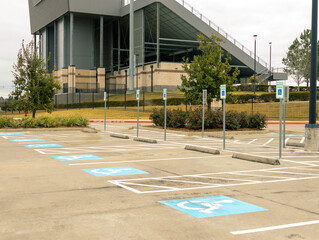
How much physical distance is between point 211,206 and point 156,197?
1.15 m

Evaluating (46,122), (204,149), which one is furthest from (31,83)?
(204,149)

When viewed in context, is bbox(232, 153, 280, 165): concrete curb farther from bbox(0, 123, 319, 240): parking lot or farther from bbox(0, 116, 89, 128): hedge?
bbox(0, 116, 89, 128): hedge

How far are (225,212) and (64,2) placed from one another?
6514 cm

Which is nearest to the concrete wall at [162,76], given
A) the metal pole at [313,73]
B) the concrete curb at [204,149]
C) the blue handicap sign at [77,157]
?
the concrete curb at [204,149]

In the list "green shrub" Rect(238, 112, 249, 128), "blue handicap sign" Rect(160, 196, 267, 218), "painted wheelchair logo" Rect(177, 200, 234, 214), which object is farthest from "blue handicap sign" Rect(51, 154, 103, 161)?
"green shrub" Rect(238, 112, 249, 128)

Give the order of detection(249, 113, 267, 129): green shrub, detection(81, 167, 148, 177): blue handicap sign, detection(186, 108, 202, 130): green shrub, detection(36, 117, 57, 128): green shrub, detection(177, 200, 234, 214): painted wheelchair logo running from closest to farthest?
detection(177, 200, 234, 214): painted wheelchair logo
detection(81, 167, 148, 177): blue handicap sign
detection(186, 108, 202, 130): green shrub
detection(249, 113, 267, 129): green shrub
detection(36, 117, 57, 128): green shrub

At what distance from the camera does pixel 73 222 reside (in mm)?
5715

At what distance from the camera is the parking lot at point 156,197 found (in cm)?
539

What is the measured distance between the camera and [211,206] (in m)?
6.75

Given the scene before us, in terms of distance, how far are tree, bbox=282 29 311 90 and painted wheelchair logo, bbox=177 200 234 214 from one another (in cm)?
7283

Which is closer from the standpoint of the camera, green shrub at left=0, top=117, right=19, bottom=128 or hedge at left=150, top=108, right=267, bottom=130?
hedge at left=150, top=108, right=267, bottom=130

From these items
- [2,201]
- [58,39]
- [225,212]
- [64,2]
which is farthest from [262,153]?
[58,39]

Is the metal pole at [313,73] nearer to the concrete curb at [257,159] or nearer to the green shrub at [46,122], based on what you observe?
the concrete curb at [257,159]

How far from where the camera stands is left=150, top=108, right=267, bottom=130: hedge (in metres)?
25.0
